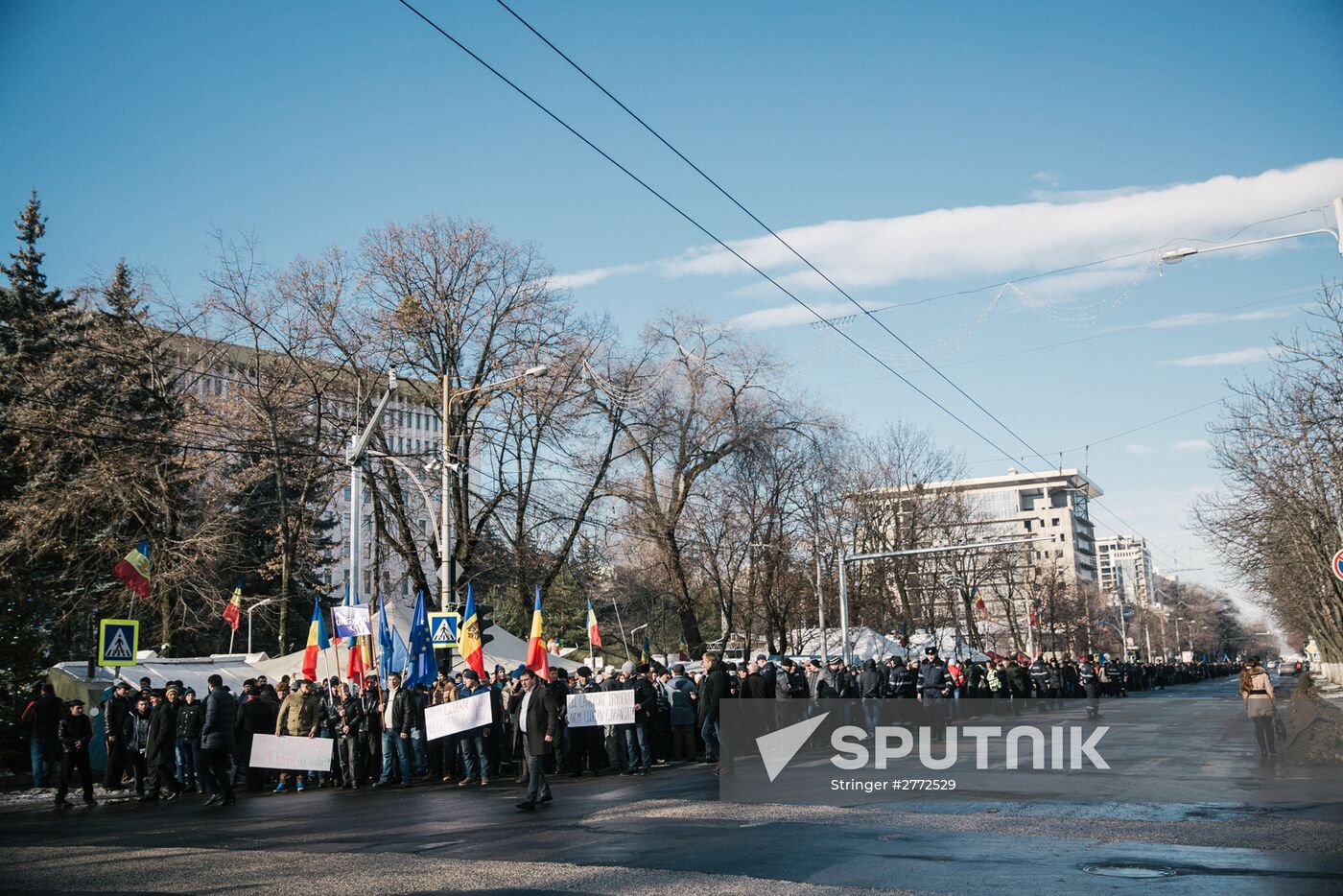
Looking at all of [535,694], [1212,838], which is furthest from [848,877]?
[535,694]

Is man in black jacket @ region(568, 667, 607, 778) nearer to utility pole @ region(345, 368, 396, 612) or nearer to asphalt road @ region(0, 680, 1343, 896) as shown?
asphalt road @ region(0, 680, 1343, 896)

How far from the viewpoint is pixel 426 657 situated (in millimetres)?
22359

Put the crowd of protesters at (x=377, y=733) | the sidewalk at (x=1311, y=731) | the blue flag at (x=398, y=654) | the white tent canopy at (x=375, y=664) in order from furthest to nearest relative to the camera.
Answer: the white tent canopy at (x=375, y=664), the blue flag at (x=398, y=654), the crowd of protesters at (x=377, y=733), the sidewalk at (x=1311, y=731)

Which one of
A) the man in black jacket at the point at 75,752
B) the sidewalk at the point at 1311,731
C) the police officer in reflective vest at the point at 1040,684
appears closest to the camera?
the sidewalk at the point at 1311,731

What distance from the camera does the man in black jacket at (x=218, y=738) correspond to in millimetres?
15531

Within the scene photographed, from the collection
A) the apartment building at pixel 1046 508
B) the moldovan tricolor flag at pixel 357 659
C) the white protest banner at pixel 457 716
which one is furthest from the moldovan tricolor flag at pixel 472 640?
the apartment building at pixel 1046 508

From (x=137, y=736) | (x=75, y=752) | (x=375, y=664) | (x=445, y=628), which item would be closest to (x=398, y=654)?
(x=445, y=628)

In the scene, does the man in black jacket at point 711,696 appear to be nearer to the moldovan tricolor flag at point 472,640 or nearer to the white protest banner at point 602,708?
the white protest banner at point 602,708

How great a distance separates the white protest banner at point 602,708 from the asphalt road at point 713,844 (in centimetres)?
297

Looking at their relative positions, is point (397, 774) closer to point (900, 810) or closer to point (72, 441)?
point (900, 810)

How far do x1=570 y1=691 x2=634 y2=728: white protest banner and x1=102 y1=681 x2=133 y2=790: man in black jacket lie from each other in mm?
7515

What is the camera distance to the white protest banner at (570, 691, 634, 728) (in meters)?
18.7

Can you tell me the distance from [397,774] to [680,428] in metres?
21.6

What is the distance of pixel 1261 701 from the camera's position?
1759 centimetres
